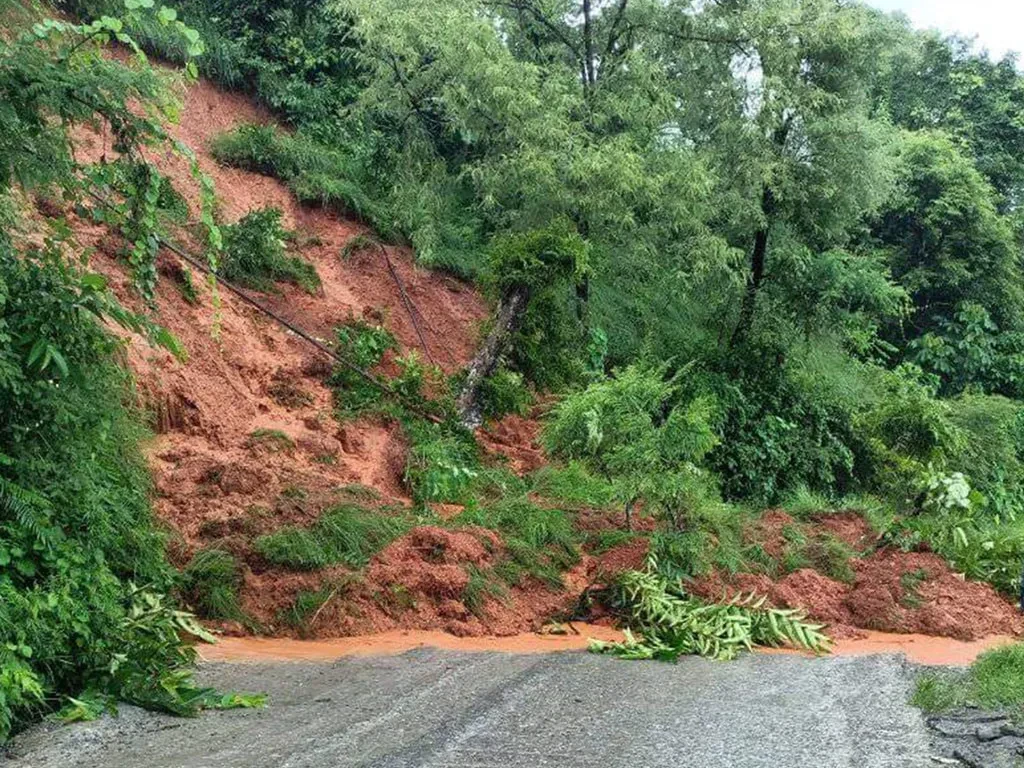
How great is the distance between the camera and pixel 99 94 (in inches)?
188

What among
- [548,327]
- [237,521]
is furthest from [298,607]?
[548,327]

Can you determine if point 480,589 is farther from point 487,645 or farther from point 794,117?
point 794,117

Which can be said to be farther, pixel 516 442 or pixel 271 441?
pixel 516 442

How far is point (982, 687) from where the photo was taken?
19.4 feet

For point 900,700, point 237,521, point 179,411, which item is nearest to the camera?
point 900,700

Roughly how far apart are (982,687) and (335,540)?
4.92 m

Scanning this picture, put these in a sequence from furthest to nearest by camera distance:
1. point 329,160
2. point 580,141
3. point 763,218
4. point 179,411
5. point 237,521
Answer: point 329,160
point 763,218
point 580,141
point 179,411
point 237,521

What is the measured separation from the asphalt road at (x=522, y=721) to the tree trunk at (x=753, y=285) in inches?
374

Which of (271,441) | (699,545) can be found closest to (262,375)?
(271,441)

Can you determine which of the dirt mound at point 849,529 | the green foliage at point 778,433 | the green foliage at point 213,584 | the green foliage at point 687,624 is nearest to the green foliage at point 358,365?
the green foliage at point 213,584

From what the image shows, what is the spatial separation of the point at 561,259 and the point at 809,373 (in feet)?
21.0

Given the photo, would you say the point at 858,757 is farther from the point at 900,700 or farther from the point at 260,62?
the point at 260,62

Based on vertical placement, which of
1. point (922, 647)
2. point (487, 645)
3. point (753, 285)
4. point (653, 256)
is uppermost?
point (653, 256)

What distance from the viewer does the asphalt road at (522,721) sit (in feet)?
15.2
